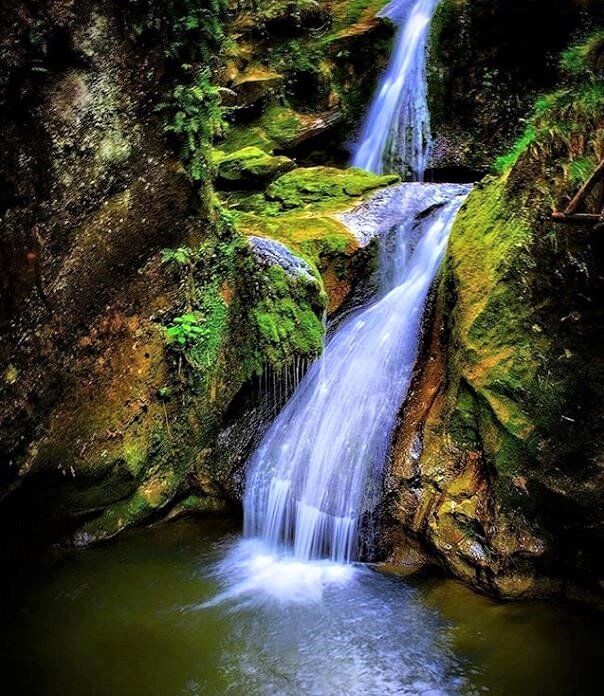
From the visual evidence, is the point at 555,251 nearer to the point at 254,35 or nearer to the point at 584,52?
the point at 584,52

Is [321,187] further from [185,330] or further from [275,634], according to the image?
[275,634]

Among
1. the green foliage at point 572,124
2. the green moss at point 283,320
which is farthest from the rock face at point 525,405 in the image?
the green moss at point 283,320

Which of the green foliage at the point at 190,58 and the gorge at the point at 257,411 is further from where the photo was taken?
the green foliage at the point at 190,58

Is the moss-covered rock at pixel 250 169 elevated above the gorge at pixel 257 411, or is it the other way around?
the moss-covered rock at pixel 250 169

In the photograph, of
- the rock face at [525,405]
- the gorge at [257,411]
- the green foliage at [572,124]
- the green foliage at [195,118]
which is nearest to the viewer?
the gorge at [257,411]

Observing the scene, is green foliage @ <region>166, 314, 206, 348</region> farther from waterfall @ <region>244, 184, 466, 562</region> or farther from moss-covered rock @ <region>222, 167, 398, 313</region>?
moss-covered rock @ <region>222, 167, 398, 313</region>

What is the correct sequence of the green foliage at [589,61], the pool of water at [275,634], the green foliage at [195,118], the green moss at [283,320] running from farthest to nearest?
the green moss at [283,320] → the green foliage at [195,118] → the green foliage at [589,61] → the pool of water at [275,634]

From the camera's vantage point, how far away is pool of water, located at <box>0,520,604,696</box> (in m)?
3.62

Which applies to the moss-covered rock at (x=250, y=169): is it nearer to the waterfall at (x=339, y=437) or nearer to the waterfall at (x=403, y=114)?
the waterfall at (x=403, y=114)

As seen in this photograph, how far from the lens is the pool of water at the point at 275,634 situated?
3615 mm

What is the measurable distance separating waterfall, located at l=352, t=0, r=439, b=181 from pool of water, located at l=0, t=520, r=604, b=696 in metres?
8.52

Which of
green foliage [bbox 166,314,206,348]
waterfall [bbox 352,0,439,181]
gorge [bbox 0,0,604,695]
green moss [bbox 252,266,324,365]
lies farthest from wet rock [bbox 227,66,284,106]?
green foliage [bbox 166,314,206,348]

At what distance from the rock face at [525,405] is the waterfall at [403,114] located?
607cm

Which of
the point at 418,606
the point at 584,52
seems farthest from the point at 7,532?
the point at 584,52
